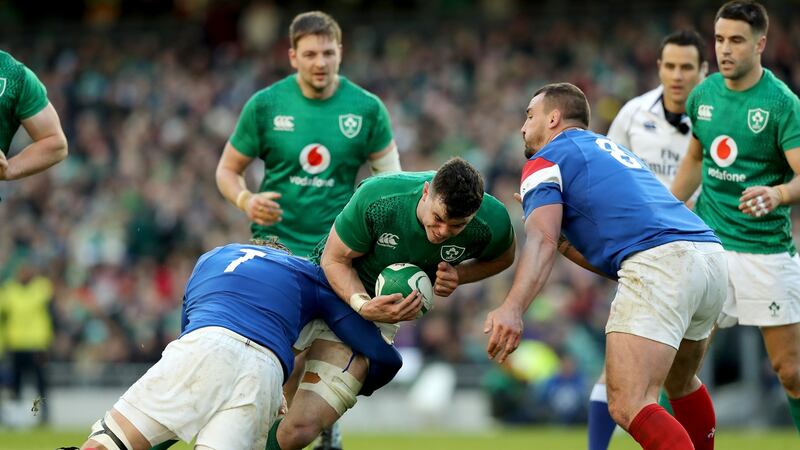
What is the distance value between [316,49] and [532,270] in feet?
10.7

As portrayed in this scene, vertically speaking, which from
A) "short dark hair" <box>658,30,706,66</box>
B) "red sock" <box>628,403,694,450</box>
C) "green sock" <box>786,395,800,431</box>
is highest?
"short dark hair" <box>658,30,706,66</box>

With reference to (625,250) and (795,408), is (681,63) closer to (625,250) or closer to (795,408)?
(795,408)

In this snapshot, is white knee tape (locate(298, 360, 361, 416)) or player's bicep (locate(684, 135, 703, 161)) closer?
white knee tape (locate(298, 360, 361, 416))

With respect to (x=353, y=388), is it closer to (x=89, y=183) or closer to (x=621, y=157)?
(x=621, y=157)

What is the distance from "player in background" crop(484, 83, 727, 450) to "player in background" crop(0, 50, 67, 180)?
3234mm

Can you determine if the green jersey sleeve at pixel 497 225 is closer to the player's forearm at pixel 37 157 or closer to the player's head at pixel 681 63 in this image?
the player's head at pixel 681 63

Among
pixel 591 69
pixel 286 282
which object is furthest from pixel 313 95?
pixel 591 69

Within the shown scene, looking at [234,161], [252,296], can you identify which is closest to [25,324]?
[234,161]

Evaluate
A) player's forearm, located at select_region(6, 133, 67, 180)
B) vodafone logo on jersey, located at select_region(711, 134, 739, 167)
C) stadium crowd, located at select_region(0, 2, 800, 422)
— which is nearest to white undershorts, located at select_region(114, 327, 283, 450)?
player's forearm, located at select_region(6, 133, 67, 180)

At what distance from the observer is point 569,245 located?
23.0 feet

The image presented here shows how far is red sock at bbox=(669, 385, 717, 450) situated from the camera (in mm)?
7473

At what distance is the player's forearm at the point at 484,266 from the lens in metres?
7.21

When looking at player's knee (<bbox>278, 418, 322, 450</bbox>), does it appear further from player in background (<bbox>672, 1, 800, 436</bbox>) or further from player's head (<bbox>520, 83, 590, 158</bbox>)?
player in background (<bbox>672, 1, 800, 436</bbox>)

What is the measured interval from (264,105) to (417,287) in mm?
2748
